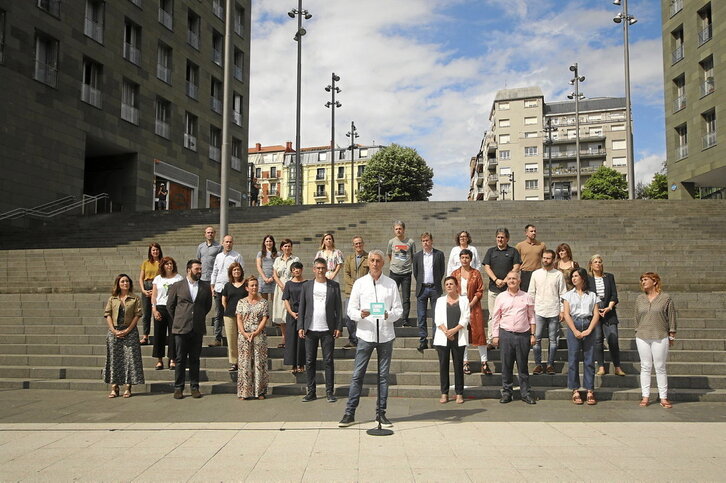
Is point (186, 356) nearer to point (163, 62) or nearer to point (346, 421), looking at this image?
point (346, 421)

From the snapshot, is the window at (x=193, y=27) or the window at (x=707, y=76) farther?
the window at (x=193, y=27)

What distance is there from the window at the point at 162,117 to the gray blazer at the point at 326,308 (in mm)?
27650

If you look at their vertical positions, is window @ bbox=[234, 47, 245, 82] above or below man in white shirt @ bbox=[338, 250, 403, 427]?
above

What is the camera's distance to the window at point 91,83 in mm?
27400

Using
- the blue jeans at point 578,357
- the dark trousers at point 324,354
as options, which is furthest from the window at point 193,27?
the blue jeans at point 578,357

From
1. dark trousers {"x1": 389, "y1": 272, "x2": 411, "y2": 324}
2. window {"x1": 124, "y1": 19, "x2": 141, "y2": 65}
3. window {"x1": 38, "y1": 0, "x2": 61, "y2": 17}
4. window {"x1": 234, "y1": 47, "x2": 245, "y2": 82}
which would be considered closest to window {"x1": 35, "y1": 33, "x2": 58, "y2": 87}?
window {"x1": 38, "y1": 0, "x2": 61, "y2": 17}

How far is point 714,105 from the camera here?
102ft

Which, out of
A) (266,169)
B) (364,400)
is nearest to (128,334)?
(364,400)

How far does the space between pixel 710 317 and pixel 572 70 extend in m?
35.1

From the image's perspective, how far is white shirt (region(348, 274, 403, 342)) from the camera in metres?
6.52

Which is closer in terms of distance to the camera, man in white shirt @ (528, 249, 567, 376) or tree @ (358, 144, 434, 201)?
man in white shirt @ (528, 249, 567, 376)

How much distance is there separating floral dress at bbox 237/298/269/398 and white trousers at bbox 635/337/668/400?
5.13m

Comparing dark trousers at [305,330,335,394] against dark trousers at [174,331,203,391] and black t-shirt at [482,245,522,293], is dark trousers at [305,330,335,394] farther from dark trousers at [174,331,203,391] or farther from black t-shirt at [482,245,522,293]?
black t-shirt at [482,245,522,293]

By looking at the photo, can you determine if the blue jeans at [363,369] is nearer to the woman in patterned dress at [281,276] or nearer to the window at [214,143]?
the woman in patterned dress at [281,276]
